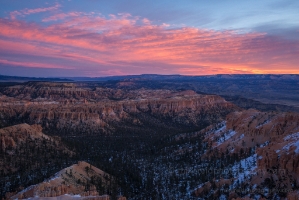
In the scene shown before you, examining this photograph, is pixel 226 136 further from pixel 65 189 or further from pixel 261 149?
pixel 65 189

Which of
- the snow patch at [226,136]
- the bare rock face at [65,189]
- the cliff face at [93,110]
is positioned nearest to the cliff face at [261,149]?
the snow patch at [226,136]

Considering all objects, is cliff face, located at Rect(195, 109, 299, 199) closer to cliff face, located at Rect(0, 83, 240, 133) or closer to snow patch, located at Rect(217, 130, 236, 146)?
snow patch, located at Rect(217, 130, 236, 146)

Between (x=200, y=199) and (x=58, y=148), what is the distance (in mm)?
34969

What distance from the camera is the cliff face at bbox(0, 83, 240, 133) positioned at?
4134 inches

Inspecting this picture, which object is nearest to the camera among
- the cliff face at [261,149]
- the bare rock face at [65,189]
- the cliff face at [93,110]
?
the bare rock face at [65,189]

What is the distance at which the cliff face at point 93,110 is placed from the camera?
345 ft

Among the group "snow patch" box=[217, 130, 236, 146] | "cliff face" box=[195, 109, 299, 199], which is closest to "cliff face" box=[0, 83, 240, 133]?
"snow patch" box=[217, 130, 236, 146]

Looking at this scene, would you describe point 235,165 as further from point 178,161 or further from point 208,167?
point 178,161

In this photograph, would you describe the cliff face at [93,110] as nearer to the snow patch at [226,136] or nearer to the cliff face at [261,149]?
the snow patch at [226,136]

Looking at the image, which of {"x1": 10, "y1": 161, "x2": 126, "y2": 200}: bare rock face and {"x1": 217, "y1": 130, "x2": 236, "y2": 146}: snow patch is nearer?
{"x1": 10, "y1": 161, "x2": 126, "y2": 200}: bare rock face

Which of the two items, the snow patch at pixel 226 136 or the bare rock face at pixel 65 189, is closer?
the bare rock face at pixel 65 189

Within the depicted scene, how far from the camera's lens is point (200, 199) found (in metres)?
38.0

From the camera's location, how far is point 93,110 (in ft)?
391

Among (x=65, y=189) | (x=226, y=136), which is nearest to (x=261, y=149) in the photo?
(x=226, y=136)
